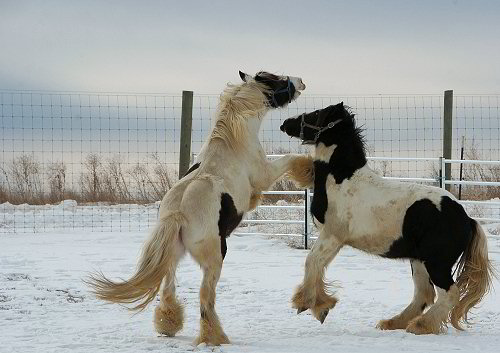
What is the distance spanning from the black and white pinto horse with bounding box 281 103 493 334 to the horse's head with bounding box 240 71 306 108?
1.48 feet

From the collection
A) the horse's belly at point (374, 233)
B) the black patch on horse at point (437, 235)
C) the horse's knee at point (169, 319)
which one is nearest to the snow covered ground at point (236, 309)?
the horse's knee at point (169, 319)

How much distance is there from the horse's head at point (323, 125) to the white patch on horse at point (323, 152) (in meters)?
0.03

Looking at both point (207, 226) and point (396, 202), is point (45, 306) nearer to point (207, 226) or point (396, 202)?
point (207, 226)

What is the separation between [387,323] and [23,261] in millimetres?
5360

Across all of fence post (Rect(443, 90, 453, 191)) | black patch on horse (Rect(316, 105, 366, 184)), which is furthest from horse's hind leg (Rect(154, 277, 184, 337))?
fence post (Rect(443, 90, 453, 191))

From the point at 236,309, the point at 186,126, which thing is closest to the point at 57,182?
the point at 186,126

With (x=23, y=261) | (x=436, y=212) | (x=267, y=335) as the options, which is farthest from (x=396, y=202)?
(x=23, y=261)

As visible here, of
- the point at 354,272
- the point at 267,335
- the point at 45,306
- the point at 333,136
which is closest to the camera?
the point at 267,335

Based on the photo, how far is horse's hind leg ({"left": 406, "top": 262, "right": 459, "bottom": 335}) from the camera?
18.6ft

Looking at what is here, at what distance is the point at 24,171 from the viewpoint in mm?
16578

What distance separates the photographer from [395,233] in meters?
5.87

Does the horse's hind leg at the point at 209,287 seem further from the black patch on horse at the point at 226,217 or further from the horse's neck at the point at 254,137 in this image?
the horse's neck at the point at 254,137

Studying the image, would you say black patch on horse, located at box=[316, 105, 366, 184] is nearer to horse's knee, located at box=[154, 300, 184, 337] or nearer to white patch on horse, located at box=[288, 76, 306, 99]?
white patch on horse, located at box=[288, 76, 306, 99]

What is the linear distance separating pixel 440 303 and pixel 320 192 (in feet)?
4.04
